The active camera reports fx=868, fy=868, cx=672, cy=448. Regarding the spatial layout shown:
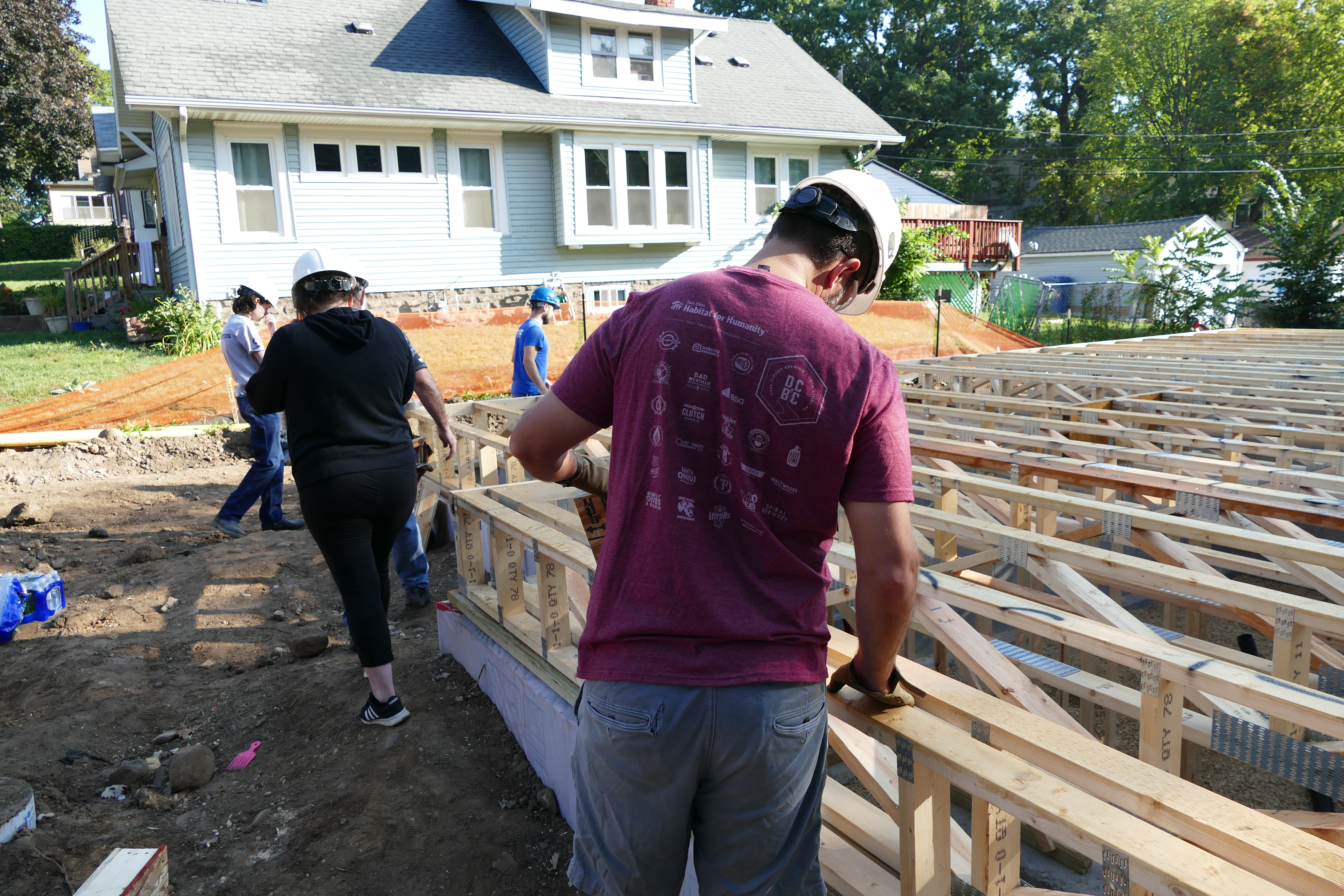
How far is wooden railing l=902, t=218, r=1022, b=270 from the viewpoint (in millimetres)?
30312

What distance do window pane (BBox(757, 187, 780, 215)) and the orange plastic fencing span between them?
5.55 m

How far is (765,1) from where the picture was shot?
4519 centimetres

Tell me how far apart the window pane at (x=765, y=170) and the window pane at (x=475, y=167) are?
6.27m

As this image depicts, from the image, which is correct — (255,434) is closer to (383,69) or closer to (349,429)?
(349,429)

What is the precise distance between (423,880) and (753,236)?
18.5 meters

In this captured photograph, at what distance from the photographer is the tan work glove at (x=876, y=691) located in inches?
77.3

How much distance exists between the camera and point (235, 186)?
15.2m

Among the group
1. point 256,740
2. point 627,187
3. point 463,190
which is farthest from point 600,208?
point 256,740

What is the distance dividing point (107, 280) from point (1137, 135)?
4826cm

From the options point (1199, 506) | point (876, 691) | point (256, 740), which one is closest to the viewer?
point (876, 691)

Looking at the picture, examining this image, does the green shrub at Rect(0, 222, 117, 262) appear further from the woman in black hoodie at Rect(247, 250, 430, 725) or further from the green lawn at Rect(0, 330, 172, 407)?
the woman in black hoodie at Rect(247, 250, 430, 725)

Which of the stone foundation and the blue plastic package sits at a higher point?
the stone foundation

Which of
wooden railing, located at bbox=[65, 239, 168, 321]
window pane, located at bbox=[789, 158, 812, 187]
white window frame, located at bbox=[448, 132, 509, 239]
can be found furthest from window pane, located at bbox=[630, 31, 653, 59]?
wooden railing, located at bbox=[65, 239, 168, 321]

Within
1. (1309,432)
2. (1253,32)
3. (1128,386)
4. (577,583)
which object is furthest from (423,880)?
(1253,32)
